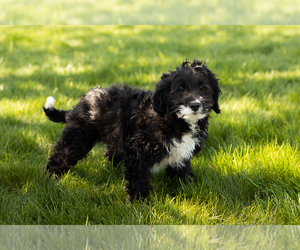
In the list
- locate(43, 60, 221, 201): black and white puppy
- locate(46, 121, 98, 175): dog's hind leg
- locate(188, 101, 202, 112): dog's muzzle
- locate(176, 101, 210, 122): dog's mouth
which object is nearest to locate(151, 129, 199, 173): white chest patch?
locate(43, 60, 221, 201): black and white puppy

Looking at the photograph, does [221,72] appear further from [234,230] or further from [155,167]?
[234,230]

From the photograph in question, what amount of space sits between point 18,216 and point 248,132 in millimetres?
2770

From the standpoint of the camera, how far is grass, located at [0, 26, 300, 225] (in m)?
2.57

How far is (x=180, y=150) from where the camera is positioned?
2.76 meters

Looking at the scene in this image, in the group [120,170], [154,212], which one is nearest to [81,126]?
[120,170]

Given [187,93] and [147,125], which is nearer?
[187,93]

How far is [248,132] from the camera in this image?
12.7ft

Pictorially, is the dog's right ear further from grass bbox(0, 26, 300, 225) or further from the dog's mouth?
grass bbox(0, 26, 300, 225)

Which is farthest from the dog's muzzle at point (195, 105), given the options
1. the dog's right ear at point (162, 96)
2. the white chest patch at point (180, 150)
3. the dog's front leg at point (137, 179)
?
the dog's front leg at point (137, 179)

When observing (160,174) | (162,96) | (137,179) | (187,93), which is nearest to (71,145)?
(137,179)

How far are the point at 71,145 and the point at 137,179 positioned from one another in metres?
0.86

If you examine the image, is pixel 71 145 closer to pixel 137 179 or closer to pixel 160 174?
pixel 137 179

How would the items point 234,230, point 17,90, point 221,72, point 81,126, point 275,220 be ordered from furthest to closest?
1. point 221,72
2. point 17,90
3. point 81,126
4. point 275,220
5. point 234,230

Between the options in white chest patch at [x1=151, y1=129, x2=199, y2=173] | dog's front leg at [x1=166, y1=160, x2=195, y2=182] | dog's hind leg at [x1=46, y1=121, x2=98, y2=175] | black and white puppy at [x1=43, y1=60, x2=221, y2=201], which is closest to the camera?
black and white puppy at [x1=43, y1=60, x2=221, y2=201]
